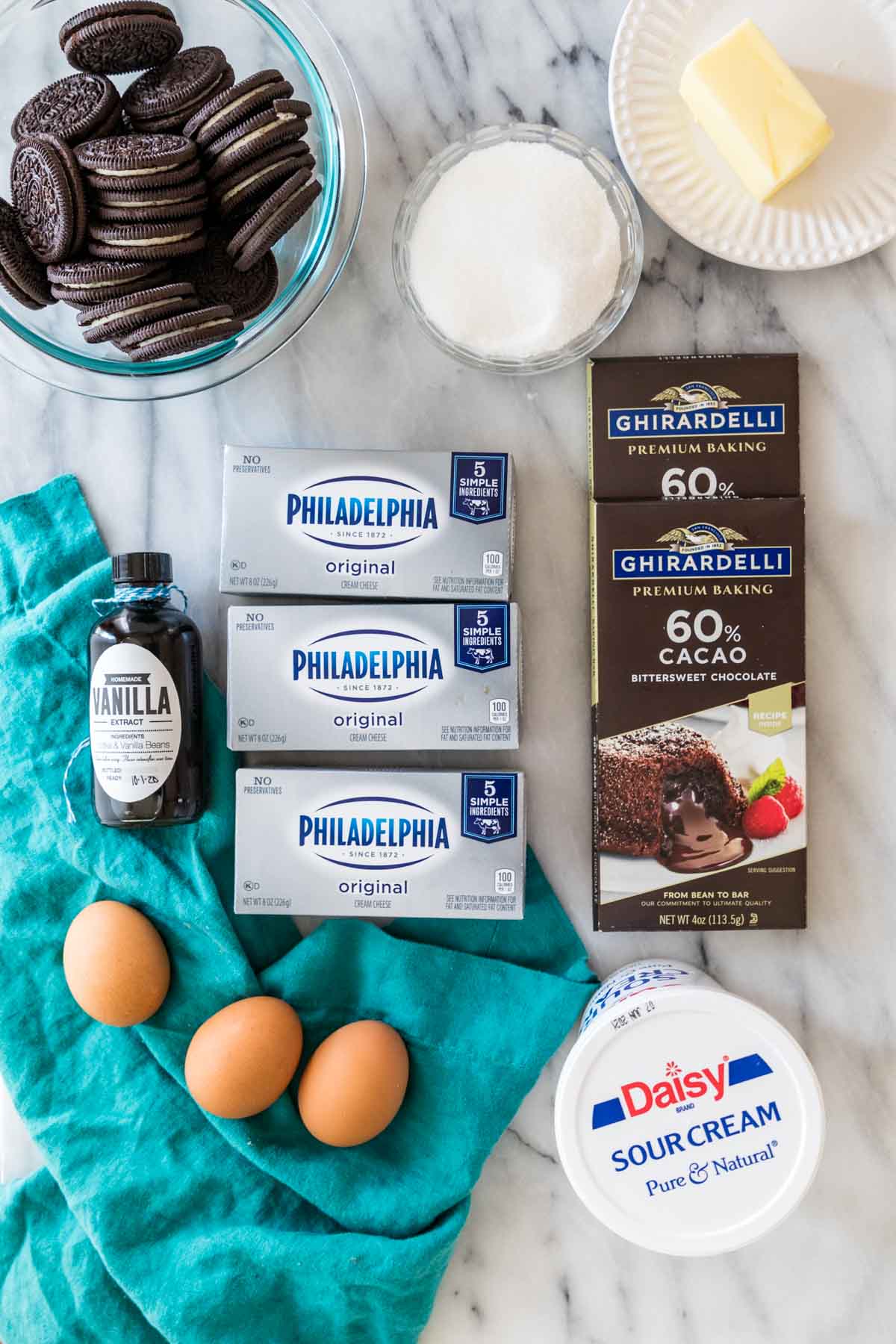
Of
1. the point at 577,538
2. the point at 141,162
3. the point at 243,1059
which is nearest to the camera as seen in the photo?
the point at 141,162

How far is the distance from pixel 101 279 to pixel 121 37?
21cm

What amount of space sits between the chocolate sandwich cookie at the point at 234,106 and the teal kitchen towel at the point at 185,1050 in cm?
40

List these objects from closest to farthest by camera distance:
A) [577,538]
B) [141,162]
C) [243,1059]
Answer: [141,162] → [243,1059] → [577,538]

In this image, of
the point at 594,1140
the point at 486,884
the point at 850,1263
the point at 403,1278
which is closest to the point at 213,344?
the point at 486,884

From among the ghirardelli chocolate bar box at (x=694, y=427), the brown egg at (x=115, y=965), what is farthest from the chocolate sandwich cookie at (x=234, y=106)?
the brown egg at (x=115, y=965)

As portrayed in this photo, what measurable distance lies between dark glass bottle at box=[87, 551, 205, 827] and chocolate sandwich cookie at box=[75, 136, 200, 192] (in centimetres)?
30

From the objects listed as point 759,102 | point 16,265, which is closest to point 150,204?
point 16,265

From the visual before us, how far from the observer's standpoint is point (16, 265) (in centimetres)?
83

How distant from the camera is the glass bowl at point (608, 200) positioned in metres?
0.91

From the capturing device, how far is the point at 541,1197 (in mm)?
991

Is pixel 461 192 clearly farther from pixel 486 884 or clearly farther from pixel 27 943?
pixel 27 943

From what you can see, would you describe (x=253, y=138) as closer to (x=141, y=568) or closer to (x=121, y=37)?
(x=121, y=37)

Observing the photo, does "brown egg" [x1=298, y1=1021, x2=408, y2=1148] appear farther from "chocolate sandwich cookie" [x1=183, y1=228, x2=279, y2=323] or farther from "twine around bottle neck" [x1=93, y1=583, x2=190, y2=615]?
"chocolate sandwich cookie" [x1=183, y1=228, x2=279, y2=323]

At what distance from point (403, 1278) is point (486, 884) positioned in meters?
0.38
